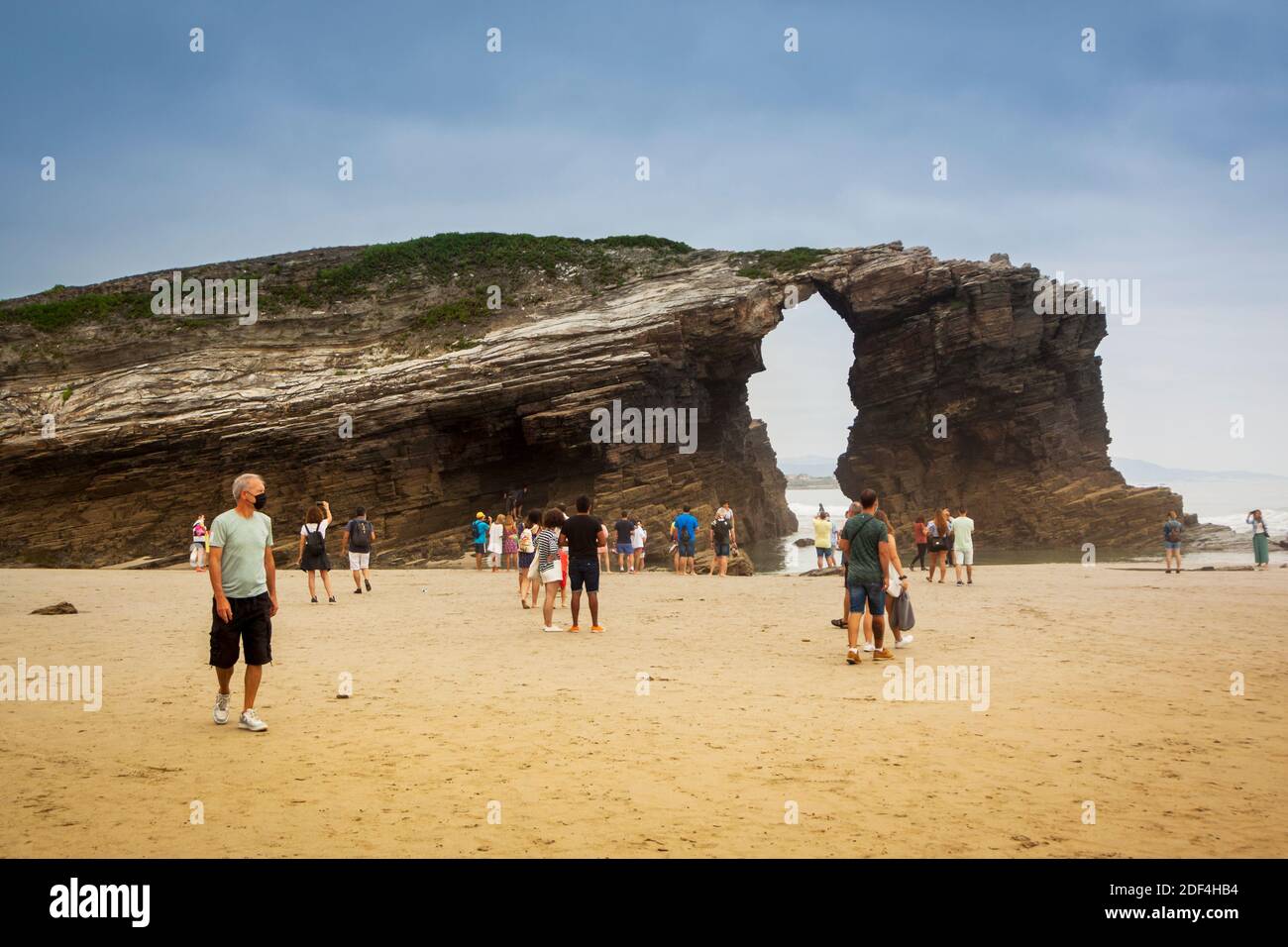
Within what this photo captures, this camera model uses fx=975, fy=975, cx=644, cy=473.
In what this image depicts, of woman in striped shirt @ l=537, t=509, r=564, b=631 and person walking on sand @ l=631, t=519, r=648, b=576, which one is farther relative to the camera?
person walking on sand @ l=631, t=519, r=648, b=576

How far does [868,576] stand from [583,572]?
4.87 metres

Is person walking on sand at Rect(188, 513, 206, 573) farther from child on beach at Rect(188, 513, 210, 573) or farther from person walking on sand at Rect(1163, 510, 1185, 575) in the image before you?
person walking on sand at Rect(1163, 510, 1185, 575)

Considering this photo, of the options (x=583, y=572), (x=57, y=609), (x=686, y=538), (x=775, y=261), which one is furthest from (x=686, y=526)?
(x=775, y=261)

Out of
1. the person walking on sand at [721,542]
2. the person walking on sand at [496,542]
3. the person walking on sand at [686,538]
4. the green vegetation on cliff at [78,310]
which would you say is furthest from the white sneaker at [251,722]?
the green vegetation on cliff at [78,310]

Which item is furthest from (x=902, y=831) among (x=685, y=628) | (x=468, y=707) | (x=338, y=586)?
(x=338, y=586)

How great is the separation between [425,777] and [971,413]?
51.7 meters

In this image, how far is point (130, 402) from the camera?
134 ft

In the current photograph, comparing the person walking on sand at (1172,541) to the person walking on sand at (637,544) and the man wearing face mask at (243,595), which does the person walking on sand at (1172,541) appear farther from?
the man wearing face mask at (243,595)

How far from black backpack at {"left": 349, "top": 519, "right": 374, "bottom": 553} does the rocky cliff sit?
18.0m

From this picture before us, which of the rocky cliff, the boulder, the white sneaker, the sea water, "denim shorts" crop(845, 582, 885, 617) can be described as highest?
the rocky cliff

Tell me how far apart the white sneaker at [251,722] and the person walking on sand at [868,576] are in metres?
7.03

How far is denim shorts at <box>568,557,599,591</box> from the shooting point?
1539cm

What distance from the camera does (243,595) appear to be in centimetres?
853

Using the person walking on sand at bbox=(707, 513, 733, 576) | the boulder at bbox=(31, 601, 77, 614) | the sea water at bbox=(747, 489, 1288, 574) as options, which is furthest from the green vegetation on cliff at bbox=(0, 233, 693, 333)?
the boulder at bbox=(31, 601, 77, 614)
